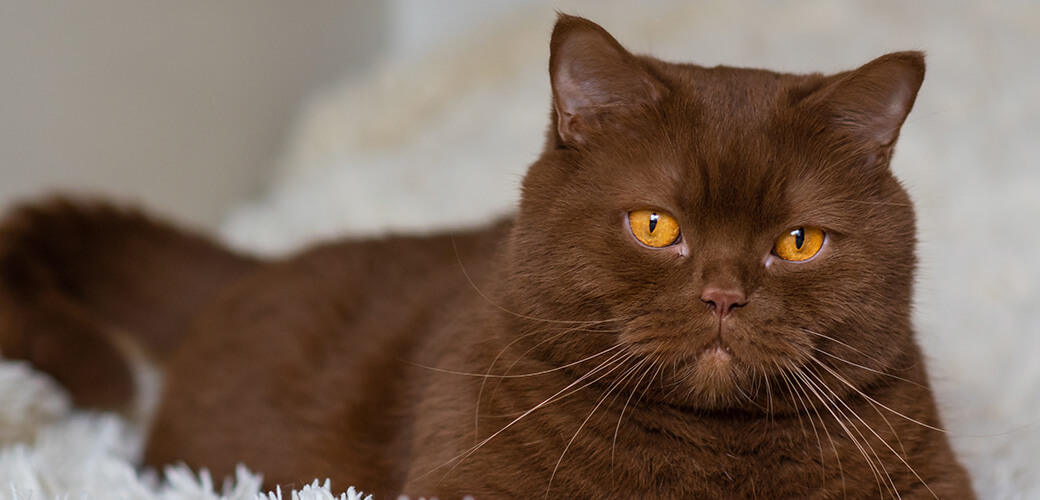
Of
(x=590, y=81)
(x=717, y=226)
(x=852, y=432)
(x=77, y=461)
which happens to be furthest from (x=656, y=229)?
(x=77, y=461)

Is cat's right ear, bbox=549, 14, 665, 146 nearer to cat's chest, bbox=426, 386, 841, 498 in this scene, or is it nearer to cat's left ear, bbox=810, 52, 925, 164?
cat's left ear, bbox=810, 52, 925, 164

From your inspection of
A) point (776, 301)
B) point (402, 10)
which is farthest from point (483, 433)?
point (402, 10)

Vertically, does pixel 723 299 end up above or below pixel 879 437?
above

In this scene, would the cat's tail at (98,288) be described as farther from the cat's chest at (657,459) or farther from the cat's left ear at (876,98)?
the cat's left ear at (876,98)

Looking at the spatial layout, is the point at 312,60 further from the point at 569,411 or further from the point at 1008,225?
the point at 569,411

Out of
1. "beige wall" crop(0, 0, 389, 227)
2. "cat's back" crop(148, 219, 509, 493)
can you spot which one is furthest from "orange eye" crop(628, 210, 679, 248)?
"beige wall" crop(0, 0, 389, 227)

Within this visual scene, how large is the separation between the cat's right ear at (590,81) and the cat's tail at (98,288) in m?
0.85

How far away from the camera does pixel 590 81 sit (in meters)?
0.95

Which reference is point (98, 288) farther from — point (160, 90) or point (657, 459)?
point (657, 459)

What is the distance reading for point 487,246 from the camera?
1279 mm

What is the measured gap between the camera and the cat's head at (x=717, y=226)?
862 mm

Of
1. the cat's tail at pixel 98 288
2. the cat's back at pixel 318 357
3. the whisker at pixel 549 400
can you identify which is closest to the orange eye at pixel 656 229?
the whisker at pixel 549 400

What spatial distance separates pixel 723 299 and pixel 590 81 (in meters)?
0.26

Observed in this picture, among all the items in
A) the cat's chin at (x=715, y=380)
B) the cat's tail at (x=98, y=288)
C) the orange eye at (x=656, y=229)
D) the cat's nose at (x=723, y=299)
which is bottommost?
the cat's chin at (x=715, y=380)
